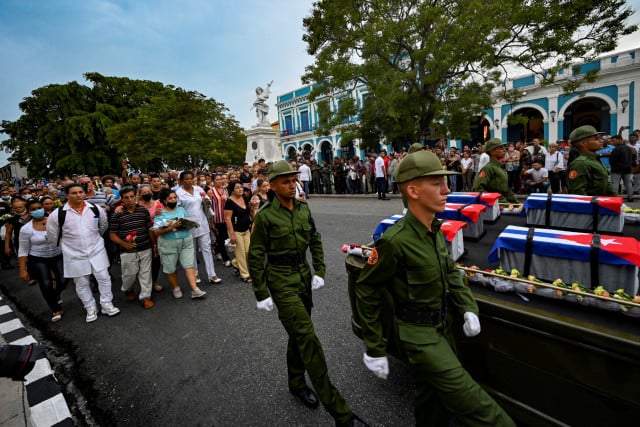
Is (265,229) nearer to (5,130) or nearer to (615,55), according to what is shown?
(615,55)

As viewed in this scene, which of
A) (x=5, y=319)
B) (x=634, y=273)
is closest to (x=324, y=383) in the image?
(x=634, y=273)

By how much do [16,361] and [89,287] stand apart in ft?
11.1

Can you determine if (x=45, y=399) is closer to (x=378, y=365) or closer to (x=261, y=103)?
(x=378, y=365)

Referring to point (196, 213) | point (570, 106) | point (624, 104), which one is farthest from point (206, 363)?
point (570, 106)

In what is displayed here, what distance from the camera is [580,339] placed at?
1648 millimetres

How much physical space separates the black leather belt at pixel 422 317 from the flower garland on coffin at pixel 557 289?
548 mm

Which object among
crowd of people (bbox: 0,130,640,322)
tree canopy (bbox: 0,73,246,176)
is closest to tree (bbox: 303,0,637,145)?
crowd of people (bbox: 0,130,640,322)

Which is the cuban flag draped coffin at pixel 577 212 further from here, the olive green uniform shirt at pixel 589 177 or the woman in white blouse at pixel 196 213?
the woman in white blouse at pixel 196 213

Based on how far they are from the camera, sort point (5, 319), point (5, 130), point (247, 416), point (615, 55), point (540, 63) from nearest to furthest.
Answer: point (247, 416), point (5, 319), point (540, 63), point (615, 55), point (5, 130)

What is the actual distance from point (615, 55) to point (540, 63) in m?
13.8

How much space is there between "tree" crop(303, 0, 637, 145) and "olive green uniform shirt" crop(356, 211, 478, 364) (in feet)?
34.2

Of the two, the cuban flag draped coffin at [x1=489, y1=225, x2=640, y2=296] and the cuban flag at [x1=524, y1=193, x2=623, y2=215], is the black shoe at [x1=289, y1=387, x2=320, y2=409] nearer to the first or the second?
the cuban flag draped coffin at [x1=489, y1=225, x2=640, y2=296]

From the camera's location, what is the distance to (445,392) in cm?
168

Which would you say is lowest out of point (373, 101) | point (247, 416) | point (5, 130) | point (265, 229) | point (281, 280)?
point (247, 416)
